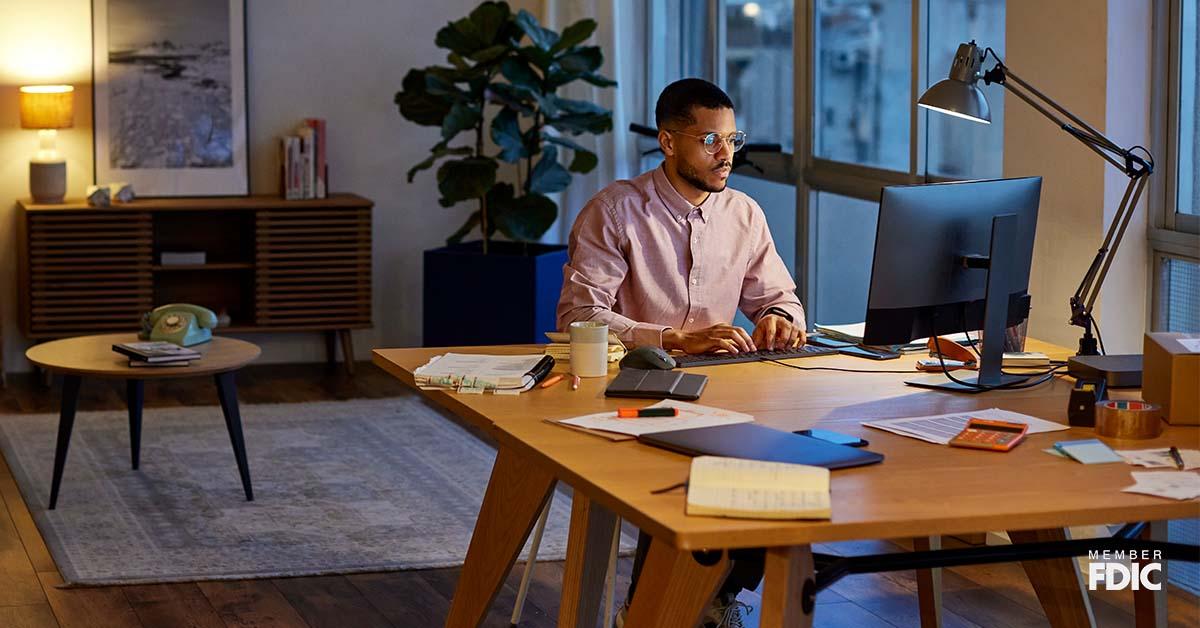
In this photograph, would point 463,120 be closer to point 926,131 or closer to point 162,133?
point 162,133

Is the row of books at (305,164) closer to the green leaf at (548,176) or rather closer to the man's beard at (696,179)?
the green leaf at (548,176)

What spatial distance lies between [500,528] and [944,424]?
1.03 metres

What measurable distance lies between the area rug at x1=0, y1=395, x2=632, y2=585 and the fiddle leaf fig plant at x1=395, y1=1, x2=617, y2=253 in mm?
905

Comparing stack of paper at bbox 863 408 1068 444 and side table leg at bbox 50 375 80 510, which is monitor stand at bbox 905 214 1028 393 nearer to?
stack of paper at bbox 863 408 1068 444

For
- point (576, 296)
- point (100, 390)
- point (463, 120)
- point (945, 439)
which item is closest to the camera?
point (945, 439)

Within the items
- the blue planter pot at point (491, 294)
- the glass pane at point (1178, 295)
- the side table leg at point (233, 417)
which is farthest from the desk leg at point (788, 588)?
the blue planter pot at point (491, 294)

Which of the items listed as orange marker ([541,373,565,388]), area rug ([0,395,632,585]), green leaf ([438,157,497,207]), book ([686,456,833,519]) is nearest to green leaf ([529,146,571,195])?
green leaf ([438,157,497,207])

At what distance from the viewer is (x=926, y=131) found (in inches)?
181

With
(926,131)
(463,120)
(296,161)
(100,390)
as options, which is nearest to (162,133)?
(296,161)

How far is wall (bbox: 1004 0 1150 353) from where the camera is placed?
11.8 ft

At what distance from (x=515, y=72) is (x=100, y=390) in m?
2.22

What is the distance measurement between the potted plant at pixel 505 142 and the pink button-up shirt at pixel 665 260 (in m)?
2.50

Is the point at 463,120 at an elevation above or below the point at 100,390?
above

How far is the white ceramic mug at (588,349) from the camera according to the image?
2846mm
